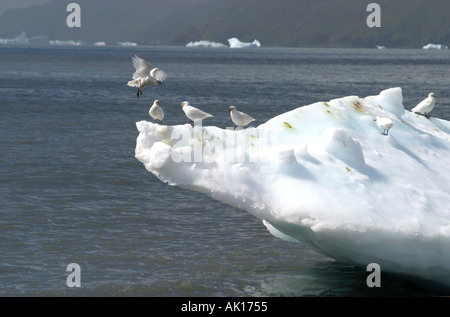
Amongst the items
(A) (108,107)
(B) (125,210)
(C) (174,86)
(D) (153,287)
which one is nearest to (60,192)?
(B) (125,210)

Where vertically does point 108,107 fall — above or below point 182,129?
above

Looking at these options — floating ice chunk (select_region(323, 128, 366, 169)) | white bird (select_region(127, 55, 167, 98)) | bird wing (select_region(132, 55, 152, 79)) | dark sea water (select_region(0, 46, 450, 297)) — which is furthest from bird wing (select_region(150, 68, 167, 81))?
floating ice chunk (select_region(323, 128, 366, 169))

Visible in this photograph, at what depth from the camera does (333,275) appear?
13336 mm

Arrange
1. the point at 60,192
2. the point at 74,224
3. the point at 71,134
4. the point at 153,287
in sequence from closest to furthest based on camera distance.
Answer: the point at 153,287, the point at 74,224, the point at 60,192, the point at 71,134

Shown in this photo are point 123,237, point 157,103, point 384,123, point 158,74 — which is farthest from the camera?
point 158,74

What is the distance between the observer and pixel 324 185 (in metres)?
11.0

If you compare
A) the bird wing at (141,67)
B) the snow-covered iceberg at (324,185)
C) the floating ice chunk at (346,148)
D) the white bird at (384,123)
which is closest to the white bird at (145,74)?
the bird wing at (141,67)

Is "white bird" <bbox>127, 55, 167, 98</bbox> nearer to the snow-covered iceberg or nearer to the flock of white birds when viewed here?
the flock of white birds

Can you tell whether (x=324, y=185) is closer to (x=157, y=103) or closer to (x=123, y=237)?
(x=157, y=103)

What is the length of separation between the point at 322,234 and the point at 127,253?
5483 mm

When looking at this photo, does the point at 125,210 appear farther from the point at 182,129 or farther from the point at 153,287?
the point at 182,129

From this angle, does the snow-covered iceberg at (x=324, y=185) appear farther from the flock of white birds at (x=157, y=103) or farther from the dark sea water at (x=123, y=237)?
the flock of white birds at (x=157, y=103)

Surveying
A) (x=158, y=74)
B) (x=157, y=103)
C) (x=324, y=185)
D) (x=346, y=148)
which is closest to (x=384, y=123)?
(x=346, y=148)

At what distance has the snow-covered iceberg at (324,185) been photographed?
10695mm
